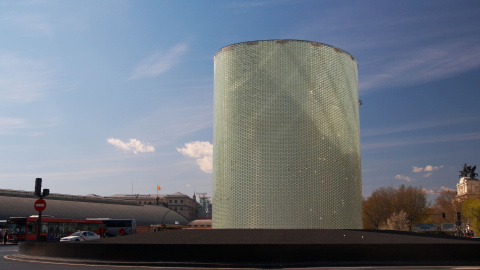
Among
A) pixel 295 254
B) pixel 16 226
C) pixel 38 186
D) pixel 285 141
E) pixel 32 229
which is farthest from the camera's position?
pixel 16 226

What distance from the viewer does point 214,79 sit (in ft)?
114

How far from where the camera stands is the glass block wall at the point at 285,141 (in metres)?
30.3

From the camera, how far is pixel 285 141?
30484 millimetres

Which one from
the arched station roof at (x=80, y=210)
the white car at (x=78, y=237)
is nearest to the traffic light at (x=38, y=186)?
the white car at (x=78, y=237)

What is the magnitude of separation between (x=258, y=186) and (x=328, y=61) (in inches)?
413

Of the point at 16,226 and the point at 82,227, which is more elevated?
the point at 16,226

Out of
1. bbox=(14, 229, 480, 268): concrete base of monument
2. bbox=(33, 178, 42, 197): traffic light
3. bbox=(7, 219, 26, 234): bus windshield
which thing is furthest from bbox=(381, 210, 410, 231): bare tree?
bbox=(33, 178, 42, 197): traffic light

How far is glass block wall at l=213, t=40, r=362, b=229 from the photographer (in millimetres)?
30281

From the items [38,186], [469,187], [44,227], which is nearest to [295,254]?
[38,186]

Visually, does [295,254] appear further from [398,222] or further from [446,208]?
[446,208]

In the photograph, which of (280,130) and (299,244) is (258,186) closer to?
(280,130)

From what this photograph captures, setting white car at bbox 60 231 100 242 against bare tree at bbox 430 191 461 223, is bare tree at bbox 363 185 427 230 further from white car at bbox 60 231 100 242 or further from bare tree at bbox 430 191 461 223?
white car at bbox 60 231 100 242

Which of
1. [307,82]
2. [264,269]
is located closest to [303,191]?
[307,82]

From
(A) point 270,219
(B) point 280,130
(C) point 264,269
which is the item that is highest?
(B) point 280,130
